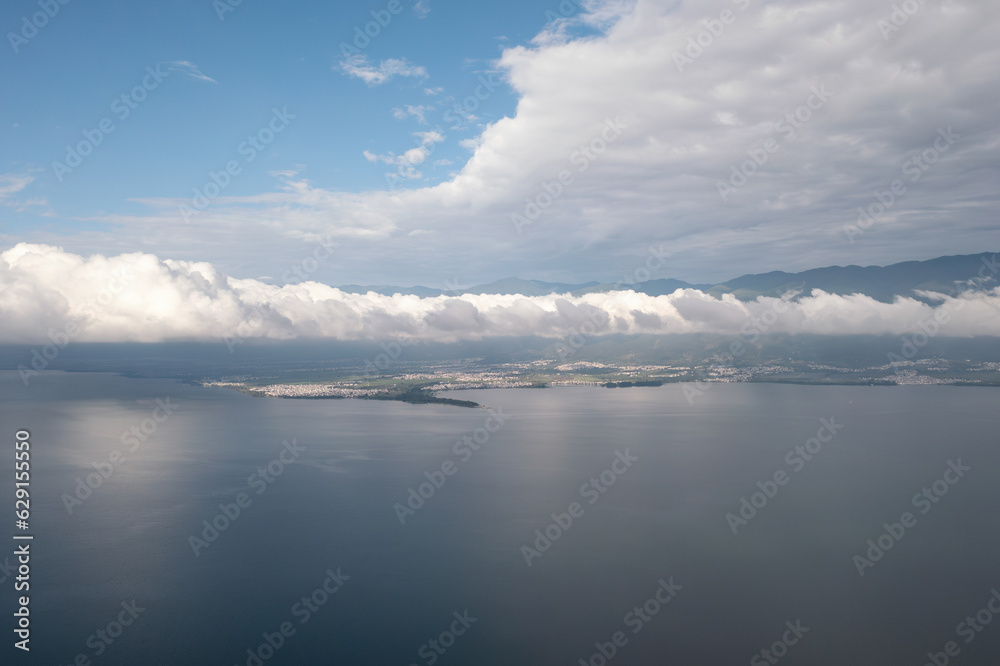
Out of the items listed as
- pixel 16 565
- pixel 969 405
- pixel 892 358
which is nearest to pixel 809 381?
pixel 969 405
